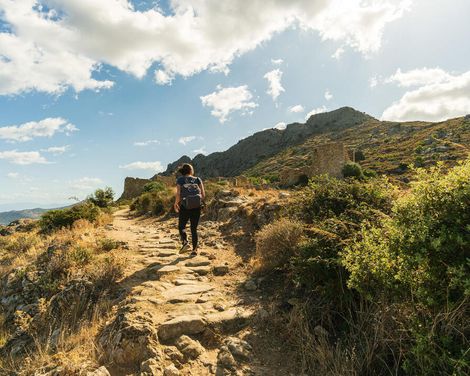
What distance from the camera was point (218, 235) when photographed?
9.66 metres

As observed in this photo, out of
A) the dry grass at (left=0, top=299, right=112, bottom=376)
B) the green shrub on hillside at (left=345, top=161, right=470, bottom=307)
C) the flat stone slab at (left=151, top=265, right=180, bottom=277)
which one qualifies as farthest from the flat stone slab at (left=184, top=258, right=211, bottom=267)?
the green shrub on hillside at (left=345, top=161, right=470, bottom=307)

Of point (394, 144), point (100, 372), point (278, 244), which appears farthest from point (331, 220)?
point (394, 144)

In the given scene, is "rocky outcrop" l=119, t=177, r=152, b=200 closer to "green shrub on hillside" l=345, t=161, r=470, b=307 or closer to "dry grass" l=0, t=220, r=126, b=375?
"dry grass" l=0, t=220, r=126, b=375

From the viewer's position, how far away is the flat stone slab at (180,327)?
4.12 m

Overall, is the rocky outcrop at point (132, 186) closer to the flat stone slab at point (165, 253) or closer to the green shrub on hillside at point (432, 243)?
the flat stone slab at point (165, 253)

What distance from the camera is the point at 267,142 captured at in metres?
118

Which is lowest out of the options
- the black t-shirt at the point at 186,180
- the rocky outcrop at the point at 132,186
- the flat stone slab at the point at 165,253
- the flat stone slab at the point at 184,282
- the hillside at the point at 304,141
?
the flat stone slab at the point at 184,282

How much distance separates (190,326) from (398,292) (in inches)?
104

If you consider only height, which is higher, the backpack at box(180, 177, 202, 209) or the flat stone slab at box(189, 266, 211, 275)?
the backpack at box(180, 177, 202, 209)

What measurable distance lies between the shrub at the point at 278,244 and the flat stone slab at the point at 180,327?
202 cm

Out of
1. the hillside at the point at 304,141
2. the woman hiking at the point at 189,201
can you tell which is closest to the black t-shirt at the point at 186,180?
the woman hiking at the point at 189,201

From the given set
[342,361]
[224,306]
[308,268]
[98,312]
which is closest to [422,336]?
[342,361]

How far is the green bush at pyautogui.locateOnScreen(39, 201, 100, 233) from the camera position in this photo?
1195 centimetres

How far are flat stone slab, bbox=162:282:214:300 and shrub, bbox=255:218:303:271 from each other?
3.83 feet
